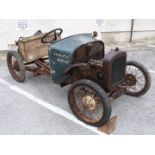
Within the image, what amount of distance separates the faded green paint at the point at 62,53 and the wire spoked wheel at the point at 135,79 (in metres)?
0.81

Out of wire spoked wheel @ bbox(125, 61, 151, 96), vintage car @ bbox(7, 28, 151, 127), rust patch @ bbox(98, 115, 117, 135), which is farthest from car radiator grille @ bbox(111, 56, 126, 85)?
rust patch @ bbox(98, 115, 117, 135)

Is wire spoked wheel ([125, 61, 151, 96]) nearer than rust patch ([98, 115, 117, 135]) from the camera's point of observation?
No

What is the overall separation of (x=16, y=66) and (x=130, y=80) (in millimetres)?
2225

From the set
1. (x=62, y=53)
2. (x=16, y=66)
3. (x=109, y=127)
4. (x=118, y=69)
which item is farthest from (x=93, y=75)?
(x=16, y=66)

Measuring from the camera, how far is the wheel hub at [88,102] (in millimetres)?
3617

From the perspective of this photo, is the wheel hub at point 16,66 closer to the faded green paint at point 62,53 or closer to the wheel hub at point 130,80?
the faded green paint at point 62,53

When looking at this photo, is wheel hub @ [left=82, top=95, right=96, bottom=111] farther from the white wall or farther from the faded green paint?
the white wall

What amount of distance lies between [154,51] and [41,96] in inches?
137

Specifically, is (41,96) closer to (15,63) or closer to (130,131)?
(15,63)

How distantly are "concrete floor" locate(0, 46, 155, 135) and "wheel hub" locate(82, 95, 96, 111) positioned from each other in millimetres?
303

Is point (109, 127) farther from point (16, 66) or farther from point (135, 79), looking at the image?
point (16, 66)

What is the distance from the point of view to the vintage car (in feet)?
11.6

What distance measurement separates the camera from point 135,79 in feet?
13.9

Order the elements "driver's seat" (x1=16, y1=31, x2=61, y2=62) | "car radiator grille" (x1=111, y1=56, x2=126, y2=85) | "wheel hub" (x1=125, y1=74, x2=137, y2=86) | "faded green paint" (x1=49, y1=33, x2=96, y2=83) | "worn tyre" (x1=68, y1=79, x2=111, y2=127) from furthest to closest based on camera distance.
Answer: "driver's seat" (x1=16, y1=31, x2=61, y2=62) → "wheel hub" (x1=125, y1=74, x2=137, y2=86) → "faded green paint" (x1=49, y1=33, x2=96, y2=83) → "car radiator grille" (x1=111, y1=56, x2=126, y2=85) → "worn tyre" (x1=68, y1=79, x2=111, y2=127)
